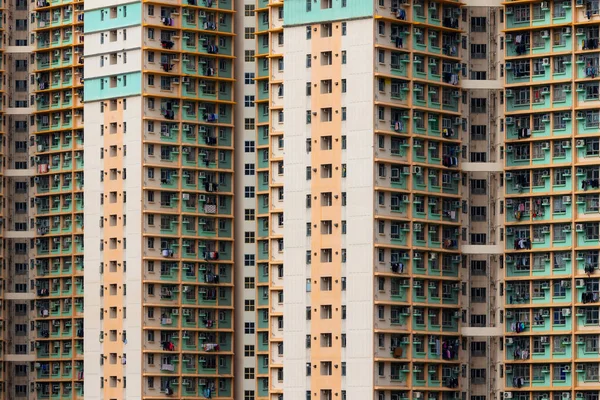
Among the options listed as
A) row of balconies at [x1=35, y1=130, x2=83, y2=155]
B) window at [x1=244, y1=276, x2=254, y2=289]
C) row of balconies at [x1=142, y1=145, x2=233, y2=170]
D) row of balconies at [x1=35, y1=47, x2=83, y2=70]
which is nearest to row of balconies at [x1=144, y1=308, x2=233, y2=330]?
window at [x1=244, y1=276, x2=254, y2=289]

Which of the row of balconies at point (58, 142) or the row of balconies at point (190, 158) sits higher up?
the row of balconies at point (58, 142)

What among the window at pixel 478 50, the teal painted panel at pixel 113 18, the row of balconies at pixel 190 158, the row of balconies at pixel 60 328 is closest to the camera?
the window at pixel 478 50

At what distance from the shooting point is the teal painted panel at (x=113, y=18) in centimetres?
17262

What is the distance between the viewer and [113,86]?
570 ft

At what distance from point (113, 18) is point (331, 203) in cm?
2846

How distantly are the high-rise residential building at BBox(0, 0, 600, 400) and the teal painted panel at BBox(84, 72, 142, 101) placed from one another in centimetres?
16

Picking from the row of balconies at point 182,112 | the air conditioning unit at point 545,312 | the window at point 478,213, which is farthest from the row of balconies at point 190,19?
the air conditioning unit at point 545,312

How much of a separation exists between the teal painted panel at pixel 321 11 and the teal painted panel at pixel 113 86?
17.6 m

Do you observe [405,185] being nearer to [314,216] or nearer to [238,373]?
[314,216]

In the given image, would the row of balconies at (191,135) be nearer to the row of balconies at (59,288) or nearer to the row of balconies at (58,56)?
the row of balconies at (58,56)

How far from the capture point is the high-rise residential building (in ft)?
507

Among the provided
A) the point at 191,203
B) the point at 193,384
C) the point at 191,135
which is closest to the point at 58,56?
the point at 191,135

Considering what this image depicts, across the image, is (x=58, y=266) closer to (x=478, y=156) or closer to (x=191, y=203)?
(x=191, y=203)

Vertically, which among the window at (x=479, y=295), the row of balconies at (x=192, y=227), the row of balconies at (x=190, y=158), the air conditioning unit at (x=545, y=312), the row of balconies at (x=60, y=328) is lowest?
the row of balconies at (x=60, y=328)
